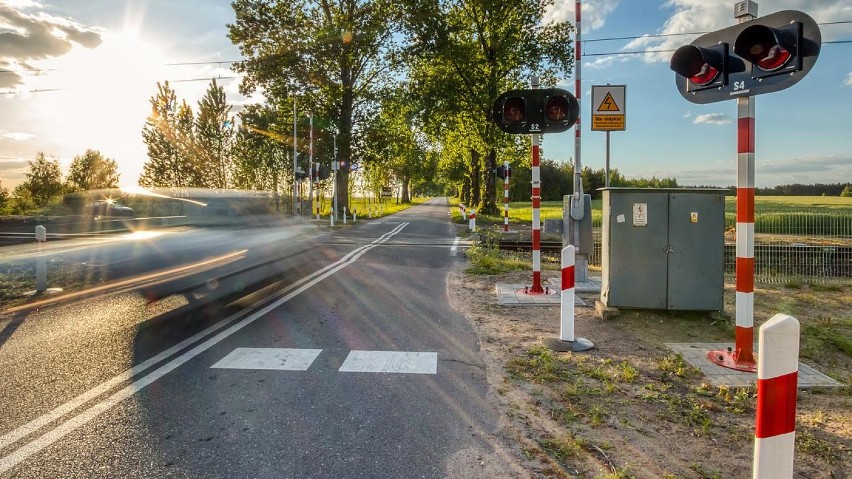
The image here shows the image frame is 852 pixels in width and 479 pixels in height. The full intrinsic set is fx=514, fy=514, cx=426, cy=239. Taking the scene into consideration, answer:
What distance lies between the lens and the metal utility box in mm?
6199

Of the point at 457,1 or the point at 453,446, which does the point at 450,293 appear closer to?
the point at 453,446

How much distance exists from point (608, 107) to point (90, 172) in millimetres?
59376

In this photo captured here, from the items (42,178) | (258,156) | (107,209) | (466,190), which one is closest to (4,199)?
(42,178)

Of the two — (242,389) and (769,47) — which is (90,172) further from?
(769,47)

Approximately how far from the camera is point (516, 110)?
270 inches

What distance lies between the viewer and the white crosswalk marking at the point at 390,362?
4.44 metres

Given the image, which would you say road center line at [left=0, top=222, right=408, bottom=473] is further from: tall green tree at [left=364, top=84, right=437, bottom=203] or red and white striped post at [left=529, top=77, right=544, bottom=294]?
tall green tree at [left=364, top=84, right=437, bottom=203]

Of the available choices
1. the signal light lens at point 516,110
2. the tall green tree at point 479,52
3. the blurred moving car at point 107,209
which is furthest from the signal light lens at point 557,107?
the tall green tree at point 479,52

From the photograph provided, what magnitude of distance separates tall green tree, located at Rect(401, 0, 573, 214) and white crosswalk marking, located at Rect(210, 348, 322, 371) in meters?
25.8

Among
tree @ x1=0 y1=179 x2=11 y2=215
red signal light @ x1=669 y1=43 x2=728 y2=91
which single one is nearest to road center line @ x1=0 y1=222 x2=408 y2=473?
red signal light @ x1=669 y1=43 x2=728 y2=91

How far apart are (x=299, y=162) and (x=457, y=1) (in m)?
17.9

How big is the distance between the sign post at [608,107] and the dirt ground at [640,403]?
3556 mm

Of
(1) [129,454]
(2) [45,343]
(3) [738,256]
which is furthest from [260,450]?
(3) [738,256]

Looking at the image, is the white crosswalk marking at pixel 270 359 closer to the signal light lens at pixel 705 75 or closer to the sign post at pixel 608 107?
the signal light lens at pixel 705 75
